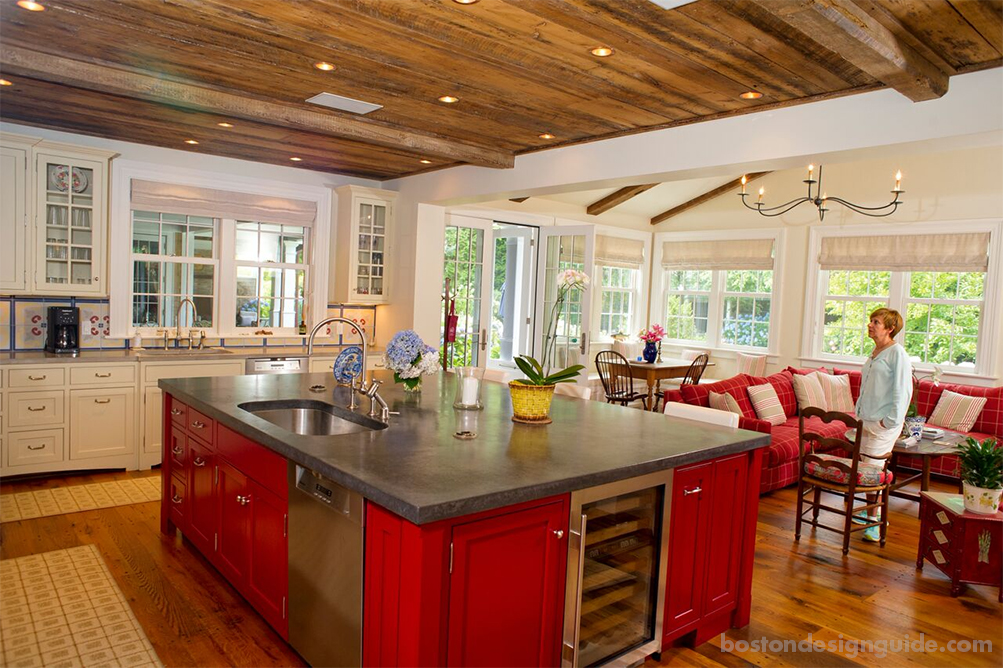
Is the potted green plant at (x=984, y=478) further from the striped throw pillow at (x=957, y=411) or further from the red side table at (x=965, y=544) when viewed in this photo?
the striped throw pillow at (x=957, y=411)

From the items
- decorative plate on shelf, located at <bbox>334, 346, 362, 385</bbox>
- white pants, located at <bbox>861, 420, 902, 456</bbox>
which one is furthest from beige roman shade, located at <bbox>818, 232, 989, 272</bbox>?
decorative plate on shelf, located at <bbox>334, 346, 362, 385</bbox>

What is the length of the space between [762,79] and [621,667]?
2.74 m

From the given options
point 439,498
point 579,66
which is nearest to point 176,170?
point 579,66

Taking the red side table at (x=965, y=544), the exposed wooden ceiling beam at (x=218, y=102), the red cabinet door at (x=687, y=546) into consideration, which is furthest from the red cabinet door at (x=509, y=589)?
the exposed wooden ceiling beam at (x=218, y=102)

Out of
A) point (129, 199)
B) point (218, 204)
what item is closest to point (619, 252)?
point (218, 204)

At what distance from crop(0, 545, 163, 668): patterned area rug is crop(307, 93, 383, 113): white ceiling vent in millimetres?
2829

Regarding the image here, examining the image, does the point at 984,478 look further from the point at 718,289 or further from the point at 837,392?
the point at 718,289

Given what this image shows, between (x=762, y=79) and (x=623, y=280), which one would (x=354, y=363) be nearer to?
(x=762, y=79)

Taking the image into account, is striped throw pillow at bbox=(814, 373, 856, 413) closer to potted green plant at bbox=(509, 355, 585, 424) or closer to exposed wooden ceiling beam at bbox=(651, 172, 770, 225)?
exposed wooden ceiling beam at bbox=(651, 172, 770, 225)

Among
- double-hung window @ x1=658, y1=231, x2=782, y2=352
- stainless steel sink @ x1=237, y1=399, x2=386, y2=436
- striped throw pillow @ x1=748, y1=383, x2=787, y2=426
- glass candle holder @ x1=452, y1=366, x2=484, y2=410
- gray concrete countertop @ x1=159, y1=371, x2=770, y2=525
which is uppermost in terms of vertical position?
double-hung window @ x1=658, y1=231, x2=782, y2=352

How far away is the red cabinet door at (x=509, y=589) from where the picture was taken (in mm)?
2027

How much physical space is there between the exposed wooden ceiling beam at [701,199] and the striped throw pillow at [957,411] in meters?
3.32

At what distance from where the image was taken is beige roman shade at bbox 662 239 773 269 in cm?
825

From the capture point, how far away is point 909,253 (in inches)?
278
